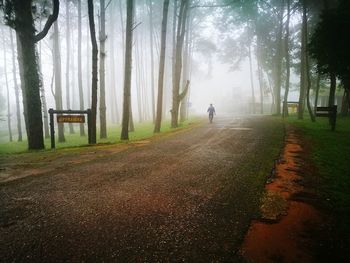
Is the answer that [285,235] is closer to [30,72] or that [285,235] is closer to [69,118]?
[69,118]

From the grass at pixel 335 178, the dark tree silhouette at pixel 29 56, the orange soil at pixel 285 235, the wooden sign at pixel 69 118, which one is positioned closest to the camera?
the orange soil at pixel 285 235

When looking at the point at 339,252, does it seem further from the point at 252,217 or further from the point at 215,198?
the point at 215,198

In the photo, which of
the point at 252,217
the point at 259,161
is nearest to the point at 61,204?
the point at 252,217

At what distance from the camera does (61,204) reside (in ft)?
12.5

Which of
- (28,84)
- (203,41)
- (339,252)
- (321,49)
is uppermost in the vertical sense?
(203,41)

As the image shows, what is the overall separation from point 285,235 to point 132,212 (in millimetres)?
1942

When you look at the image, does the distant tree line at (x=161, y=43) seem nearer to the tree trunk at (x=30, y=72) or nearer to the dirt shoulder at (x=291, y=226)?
the tree trunk at (x=30, y=72)

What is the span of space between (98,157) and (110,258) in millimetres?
5014

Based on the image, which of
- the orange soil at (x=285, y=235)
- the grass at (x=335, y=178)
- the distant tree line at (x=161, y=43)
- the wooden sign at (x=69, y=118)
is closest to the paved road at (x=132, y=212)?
the orange soil at (x=285, y=235)

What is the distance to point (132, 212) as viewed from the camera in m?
3.53

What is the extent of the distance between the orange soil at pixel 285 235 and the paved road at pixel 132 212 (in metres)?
0.14

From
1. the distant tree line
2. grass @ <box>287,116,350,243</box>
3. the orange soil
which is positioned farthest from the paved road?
the distant tree line

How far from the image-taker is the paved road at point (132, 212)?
2.67 metres

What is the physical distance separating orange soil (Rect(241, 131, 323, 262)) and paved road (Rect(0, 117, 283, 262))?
5.7 inches
